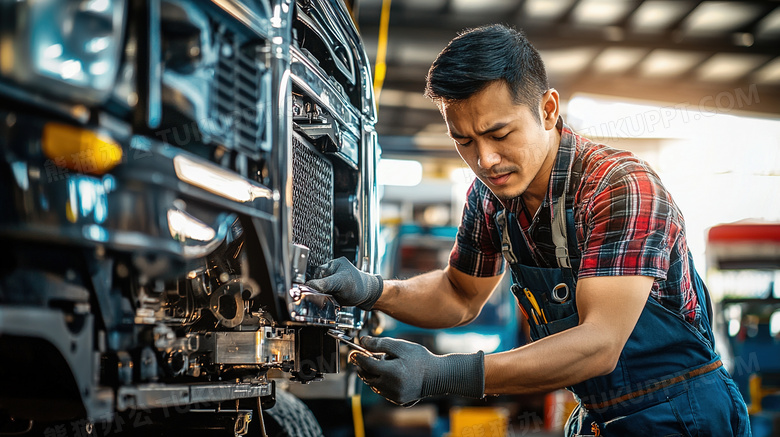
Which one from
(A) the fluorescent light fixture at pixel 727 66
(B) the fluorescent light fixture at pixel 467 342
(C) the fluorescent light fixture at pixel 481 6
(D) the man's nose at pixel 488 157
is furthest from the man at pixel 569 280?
(A) the fluorescent light fixture at pixel 727 66

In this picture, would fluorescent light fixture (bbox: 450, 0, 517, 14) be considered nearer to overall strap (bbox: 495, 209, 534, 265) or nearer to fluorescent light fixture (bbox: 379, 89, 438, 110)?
fluorescent light fixture (bbox: 379, 89, 438, 110)

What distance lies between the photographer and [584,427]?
216 centimetres

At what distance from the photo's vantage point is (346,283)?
1896 millimetres

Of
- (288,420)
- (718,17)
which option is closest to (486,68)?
(288,420)

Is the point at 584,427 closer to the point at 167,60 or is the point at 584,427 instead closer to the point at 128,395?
the point at 128,395

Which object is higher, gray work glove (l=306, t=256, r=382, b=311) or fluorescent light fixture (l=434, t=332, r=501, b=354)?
gray work glove (l=306, t=256, r=382, b=311)

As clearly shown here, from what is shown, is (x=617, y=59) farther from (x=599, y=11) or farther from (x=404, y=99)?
(x=404, y=99)

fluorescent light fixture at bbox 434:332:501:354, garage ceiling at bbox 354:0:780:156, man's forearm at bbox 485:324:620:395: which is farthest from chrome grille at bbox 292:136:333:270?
fluorescent light fixture at bbox 434:332:501:354

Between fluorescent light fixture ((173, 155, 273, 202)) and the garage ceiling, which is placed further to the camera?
the garage ceiling

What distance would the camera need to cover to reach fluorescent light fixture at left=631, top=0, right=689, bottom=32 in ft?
27.6

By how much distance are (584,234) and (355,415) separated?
2.22m

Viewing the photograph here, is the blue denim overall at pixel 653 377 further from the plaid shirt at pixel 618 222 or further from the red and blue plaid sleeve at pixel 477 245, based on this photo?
the red and blue plaid sleeve at pixel 477 245

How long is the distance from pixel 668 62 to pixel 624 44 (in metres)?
1.30

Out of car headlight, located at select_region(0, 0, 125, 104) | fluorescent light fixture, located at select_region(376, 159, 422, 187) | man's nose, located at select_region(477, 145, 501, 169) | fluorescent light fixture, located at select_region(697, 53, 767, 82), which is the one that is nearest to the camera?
car headlight, located at select_region(0, 0, 125, 104)
